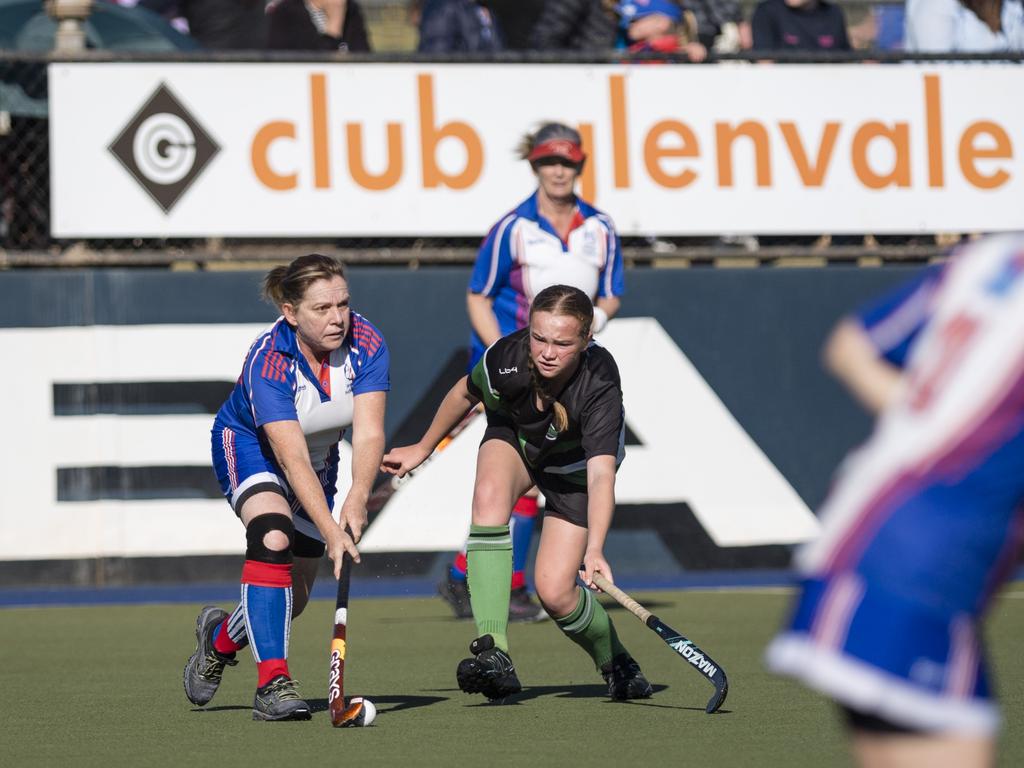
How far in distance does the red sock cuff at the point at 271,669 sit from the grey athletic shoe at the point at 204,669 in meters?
0.37

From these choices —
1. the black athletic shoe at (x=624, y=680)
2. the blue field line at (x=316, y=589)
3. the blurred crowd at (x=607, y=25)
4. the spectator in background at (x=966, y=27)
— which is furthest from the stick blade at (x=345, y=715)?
the spectator in background at (x=966, y=27)

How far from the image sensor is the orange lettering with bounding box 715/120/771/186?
10688 mm

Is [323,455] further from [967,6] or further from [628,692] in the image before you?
[967,6]

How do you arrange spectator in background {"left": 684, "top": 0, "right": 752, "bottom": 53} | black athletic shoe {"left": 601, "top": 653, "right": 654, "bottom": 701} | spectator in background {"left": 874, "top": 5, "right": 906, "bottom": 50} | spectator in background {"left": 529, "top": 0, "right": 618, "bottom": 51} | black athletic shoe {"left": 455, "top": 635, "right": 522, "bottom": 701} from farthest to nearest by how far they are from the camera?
spectator in background {"left": 874, "top": 5, "right": 906, "bottom": 50}, spectator in background {"left": 684, "top": 0, "right": 752, "bottom": 53}, spectator in background {"left": 529, "top": 0, "right": 618, "bottom": 51}, black athletic shoe {"left": 601, "top": 653, "right": 654, "bottom": 701}, black athletic shoe {"left": 455, "top": 635, "right": 522, "bottom": 701}

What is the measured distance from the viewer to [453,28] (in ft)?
36.2

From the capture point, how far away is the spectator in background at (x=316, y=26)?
11.0 metres

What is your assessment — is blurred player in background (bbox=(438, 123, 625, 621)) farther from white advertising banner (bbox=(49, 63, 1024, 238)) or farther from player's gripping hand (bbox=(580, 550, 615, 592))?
player's gripping hand (bbox=(580, 550, 615, 592))

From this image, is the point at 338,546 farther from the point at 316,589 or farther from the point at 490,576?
the point at 316,589

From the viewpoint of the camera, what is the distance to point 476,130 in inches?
413

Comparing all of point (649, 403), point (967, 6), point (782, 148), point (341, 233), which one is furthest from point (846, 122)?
point (341, 233)

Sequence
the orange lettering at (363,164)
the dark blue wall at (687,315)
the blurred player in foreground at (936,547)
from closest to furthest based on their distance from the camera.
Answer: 1. the blurred player in foreground at (936,547)
2. the dark blue wall at (687,315)
3. the orange lettering at (363,164)

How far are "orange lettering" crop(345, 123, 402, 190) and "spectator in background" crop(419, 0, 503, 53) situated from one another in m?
0.75

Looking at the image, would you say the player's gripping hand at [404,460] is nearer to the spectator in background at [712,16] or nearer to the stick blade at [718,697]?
the stick blade at [718,697]

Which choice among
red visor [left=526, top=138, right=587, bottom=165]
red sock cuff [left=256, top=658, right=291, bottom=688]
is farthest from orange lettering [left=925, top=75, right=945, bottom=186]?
red sock cuff [left=256, top=658, right=291, bottom=688]
